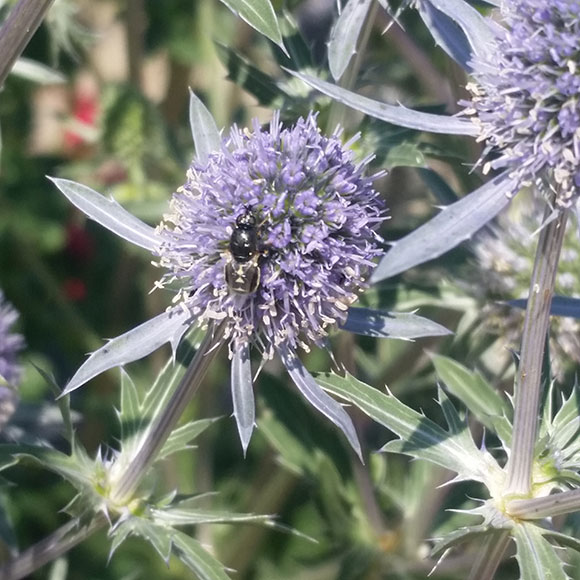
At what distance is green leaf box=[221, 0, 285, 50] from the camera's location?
1122 millimetres

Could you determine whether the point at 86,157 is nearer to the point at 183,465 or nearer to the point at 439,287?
the point at 183,465

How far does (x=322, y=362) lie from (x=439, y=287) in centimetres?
64

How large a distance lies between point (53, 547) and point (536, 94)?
0.90 meters

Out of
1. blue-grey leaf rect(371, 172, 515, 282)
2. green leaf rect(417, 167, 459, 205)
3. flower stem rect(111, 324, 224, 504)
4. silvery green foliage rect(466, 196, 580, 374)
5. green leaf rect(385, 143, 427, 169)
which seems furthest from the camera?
silvery green foliage rect(466, 196, 580, 374)

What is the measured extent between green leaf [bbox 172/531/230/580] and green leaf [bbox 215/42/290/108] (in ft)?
2.32

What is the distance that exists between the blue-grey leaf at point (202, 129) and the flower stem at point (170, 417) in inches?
10.4

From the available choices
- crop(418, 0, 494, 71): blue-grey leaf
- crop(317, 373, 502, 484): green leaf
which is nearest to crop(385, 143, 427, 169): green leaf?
crop(418, 0, 494, 71): blue-grey leaf

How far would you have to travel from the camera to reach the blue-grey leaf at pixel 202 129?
1.27 m

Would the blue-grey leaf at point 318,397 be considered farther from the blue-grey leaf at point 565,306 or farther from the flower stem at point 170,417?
the blue-grey leaf at point 565,306

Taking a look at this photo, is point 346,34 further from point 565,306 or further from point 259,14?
point 565,306

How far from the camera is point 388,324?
A: 124cm

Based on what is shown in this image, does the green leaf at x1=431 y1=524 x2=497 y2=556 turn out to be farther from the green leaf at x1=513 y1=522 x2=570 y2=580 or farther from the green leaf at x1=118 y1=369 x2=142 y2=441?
the green leaf at x1=118 y1=369 x2=142 y2=441

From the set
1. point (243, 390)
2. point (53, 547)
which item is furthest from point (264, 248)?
point (53, 547)

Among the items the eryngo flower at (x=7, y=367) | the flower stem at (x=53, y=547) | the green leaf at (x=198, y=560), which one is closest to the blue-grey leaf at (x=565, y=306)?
the green leaf at (x=198, y=560)
